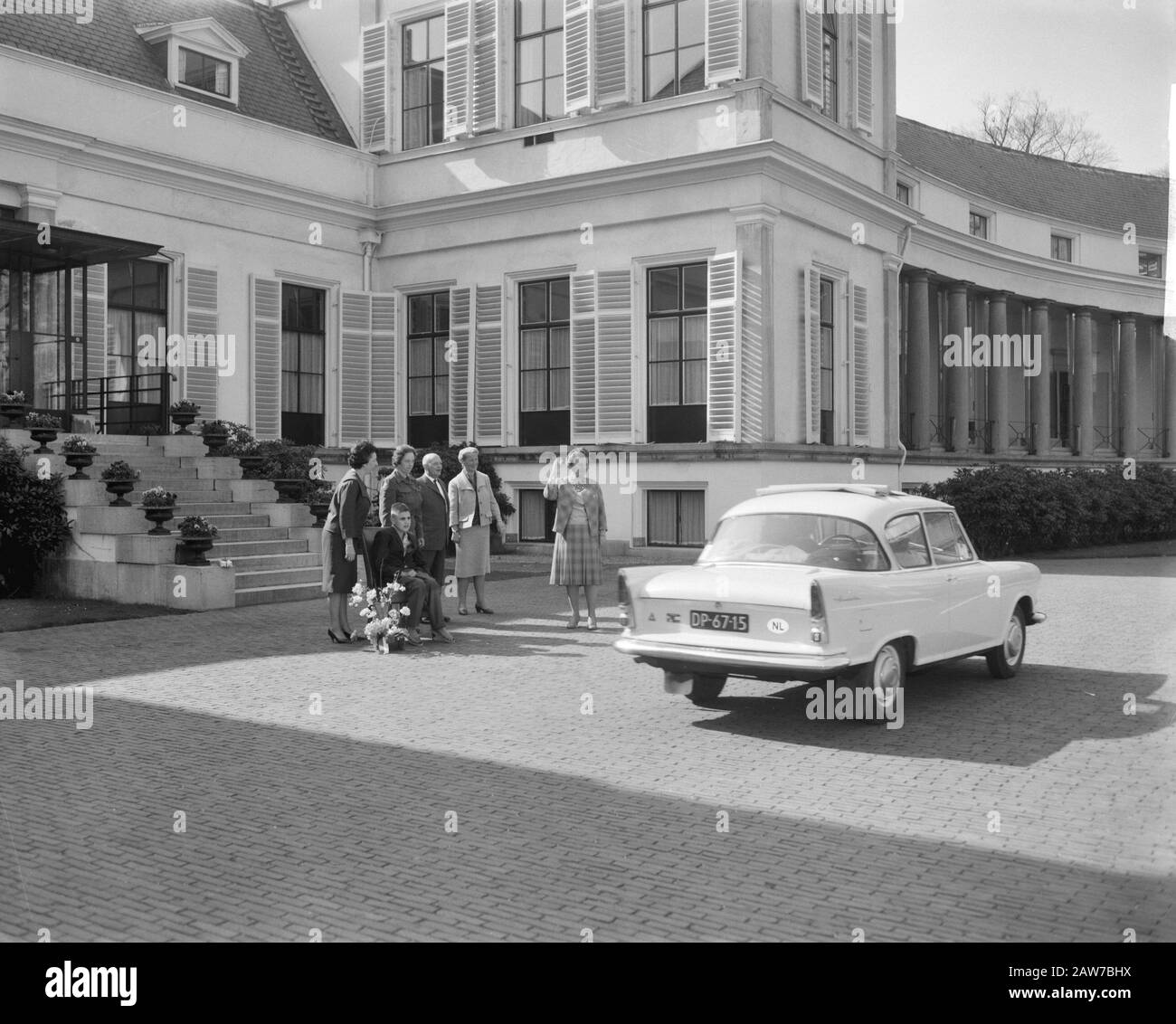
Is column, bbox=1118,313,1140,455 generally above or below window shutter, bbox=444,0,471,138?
below

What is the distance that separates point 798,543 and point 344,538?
5107 millimetres

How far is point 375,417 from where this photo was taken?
25281mm

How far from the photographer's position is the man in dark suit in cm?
1315

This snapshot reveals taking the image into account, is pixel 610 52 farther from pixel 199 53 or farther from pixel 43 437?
pixel 43 437

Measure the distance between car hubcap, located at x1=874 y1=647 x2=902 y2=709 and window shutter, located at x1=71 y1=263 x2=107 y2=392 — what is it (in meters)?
15.8

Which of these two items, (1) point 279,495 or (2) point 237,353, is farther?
(2) point 237,353

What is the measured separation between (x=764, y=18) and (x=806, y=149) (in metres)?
2.45

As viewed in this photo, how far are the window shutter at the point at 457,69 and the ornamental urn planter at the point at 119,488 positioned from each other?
39.6ft

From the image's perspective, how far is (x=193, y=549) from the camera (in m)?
14.8

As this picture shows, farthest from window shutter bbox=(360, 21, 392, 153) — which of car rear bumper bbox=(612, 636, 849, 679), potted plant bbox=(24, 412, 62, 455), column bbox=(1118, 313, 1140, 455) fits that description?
column bbox=(1118, 313, 1140, 455)

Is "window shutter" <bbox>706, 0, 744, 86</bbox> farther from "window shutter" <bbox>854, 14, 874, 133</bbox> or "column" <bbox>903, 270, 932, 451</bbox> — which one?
"column" <bbox>903, 270, 932, 451</bbox>
